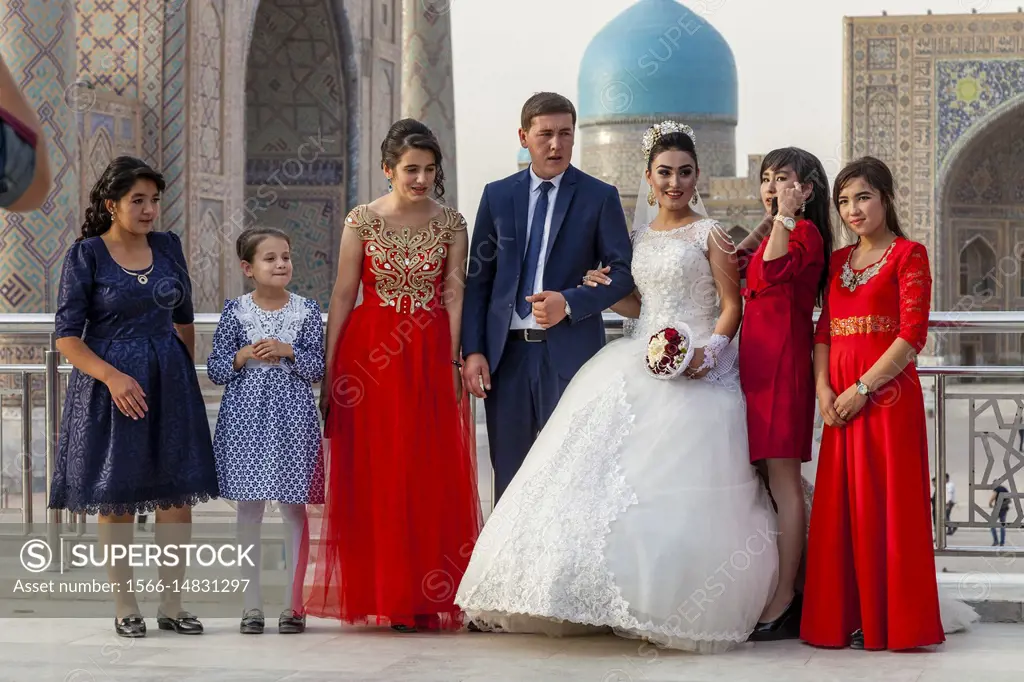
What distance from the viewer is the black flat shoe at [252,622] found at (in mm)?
3650

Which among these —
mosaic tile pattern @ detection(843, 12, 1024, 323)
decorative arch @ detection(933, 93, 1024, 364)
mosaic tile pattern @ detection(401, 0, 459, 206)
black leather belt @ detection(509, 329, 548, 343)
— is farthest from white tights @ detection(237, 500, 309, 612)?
decorative arch @ detection(933, 93, 1024, 364)

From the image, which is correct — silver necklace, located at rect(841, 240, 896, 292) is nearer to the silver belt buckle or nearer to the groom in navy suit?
the groom in navy suit

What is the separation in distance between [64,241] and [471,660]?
5620 millimetres

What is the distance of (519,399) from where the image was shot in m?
3.69

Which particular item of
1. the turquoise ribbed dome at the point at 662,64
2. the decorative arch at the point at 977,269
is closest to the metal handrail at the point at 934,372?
the decorative arch at the point at 977,269

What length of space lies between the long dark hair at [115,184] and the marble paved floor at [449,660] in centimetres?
106

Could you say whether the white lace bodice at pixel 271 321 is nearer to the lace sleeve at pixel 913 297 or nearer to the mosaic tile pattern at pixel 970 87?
the lace sleeve at pixel 913 297

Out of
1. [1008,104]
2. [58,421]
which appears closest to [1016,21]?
[1008,104]

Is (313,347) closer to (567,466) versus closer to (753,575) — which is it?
(567,466)

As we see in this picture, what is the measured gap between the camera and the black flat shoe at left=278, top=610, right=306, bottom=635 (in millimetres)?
3662

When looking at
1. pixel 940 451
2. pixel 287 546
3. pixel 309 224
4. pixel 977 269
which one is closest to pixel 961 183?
pixel 977 269

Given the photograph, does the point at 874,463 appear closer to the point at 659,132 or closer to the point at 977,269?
the point at 659,132

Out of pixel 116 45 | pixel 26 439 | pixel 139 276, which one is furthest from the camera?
pixel 116 45

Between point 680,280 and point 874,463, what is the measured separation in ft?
2.19
